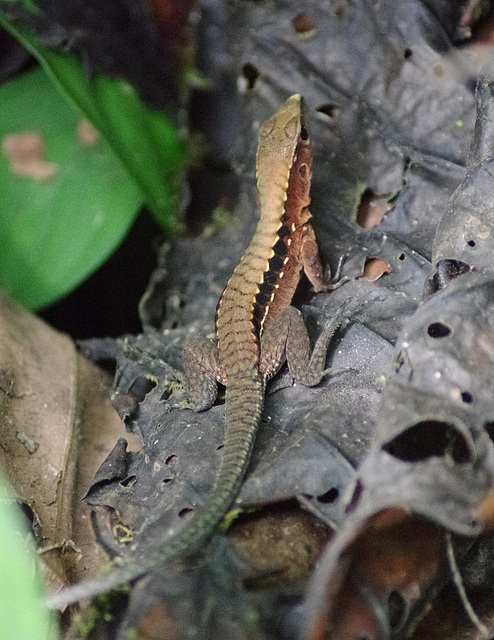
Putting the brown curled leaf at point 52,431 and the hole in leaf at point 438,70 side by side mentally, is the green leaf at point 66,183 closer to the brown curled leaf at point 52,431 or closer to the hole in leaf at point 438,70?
the brown curled leaf at point 52,431

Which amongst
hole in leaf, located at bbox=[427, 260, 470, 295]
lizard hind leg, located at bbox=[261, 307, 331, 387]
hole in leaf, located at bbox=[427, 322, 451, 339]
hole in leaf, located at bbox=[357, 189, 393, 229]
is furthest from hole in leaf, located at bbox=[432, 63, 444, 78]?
hole in leaf, located at bbox=[427, 322, 451, 339]

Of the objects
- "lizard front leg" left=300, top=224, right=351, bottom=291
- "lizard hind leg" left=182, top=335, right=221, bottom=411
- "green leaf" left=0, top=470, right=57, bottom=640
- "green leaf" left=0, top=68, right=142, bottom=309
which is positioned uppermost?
"green leaf" left=0, top=470, right=57, bottom=640

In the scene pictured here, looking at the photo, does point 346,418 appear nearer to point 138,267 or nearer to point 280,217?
Result: point 280,217

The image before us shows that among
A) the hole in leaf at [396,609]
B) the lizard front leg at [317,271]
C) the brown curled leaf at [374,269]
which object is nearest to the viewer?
the hole in leaf at [396,609]

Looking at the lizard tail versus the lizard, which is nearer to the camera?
the lizard tail

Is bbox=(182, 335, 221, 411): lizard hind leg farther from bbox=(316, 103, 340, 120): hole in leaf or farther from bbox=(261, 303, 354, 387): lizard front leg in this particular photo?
bbox=(316, 103, 340, 120): hole in leaf

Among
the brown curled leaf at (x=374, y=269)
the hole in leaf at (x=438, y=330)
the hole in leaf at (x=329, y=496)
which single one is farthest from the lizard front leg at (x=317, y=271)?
the hole in leaf at (x=329, y=496)
